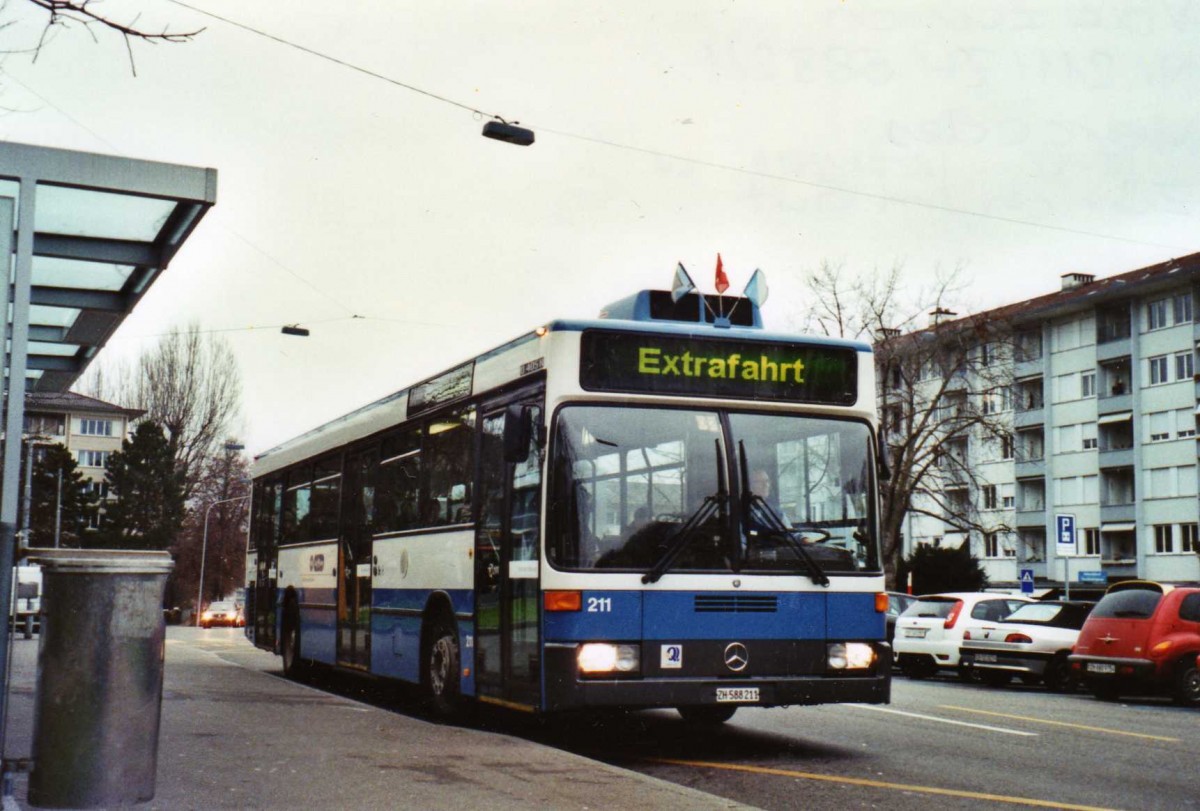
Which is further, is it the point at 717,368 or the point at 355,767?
the point at 717,368

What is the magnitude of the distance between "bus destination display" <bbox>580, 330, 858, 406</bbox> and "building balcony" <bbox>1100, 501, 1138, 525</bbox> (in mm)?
59301

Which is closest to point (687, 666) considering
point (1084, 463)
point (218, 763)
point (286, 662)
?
point (218, 763)

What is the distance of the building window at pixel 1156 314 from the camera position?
213 feet

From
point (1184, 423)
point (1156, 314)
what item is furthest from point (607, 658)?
point (1156, 314)

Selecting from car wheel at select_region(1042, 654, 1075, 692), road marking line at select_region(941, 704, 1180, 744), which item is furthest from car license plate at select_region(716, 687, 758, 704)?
car wheel at select_region(1042, 654, 1075, 692)

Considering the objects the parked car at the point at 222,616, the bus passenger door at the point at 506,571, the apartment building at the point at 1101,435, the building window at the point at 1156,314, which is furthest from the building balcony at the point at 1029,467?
the bus passenger door at the point at 506,571

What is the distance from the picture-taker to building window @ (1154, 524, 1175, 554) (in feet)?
210

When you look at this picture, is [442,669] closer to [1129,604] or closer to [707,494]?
[707,494]

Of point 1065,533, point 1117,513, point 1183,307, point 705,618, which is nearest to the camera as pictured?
point 705,618

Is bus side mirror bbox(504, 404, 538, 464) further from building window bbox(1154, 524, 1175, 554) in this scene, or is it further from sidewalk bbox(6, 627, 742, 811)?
building window bbox(1154, 524, 1175, 554)

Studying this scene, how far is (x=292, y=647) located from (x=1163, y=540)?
54.0m

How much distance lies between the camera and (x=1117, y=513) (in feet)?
221

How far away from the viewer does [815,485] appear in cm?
1082

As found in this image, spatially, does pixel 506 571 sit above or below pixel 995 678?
above
